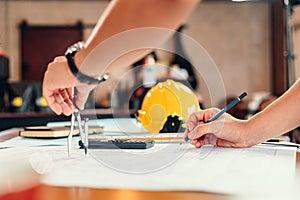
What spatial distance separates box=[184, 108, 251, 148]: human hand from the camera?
4.09 ft

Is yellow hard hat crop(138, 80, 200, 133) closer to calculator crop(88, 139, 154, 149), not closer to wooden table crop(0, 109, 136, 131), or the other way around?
calculator crop(88, 139, 154, 149)

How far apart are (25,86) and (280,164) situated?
4096mm

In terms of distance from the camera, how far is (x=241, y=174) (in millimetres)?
852

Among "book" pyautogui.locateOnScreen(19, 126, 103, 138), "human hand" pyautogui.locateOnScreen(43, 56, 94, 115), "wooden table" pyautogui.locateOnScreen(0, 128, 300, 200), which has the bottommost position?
"wooden table" pyautogui.locateOnScreen(0, 128, 300, 200)

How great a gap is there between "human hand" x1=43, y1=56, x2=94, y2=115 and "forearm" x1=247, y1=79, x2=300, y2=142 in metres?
0.47

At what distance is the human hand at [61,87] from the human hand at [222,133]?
339mm

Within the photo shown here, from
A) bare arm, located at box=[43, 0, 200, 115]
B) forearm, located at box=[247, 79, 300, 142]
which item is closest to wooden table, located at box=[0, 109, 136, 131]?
forearm, located at box=[247, 79, 300, 142]

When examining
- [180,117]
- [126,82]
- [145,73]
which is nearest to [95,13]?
[126,82]

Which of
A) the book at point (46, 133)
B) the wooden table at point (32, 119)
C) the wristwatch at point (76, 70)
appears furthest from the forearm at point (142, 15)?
the wooden table at point (32, 119)

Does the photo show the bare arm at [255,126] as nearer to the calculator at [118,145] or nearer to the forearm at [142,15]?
the calculator at [118,145]

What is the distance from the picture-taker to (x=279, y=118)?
1208mm

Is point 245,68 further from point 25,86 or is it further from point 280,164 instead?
point 280,164

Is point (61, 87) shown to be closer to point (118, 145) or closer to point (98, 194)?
point (118, 145)

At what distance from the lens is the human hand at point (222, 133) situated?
1245mm
